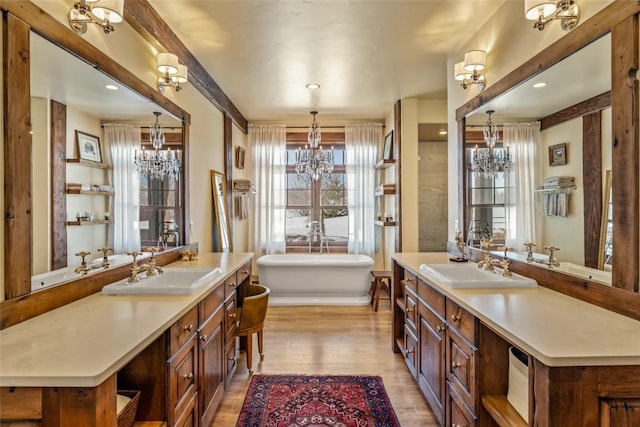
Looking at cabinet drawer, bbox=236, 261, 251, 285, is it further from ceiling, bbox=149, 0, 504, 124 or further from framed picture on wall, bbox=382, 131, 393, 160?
framed picture on wall, bbox=382, 131, 393, 160

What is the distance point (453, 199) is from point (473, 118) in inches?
32.1

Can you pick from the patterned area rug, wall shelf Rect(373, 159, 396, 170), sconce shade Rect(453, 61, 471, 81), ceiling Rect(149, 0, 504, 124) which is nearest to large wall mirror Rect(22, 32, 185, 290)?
ceiling Rect(149, 0, 504, 124)

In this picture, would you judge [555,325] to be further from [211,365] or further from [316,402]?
[211,365]

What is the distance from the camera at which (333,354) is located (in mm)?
3127

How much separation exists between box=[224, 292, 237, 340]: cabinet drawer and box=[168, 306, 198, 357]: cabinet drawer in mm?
623

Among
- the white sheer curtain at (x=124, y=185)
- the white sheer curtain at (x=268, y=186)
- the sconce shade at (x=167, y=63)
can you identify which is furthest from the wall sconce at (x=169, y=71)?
the white sheer curtain at (x=268, y=186)

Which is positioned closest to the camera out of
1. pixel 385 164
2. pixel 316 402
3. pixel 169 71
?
pixel 316 402

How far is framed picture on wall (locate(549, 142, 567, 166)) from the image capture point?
1844 millimetres

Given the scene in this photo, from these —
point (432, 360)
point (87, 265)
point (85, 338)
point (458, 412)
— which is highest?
point (87, 265)

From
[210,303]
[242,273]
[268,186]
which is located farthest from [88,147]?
[268,186]

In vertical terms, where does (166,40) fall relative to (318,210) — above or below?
above

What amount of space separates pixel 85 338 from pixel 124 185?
1273mm

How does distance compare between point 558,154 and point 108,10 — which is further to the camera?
point 558,154

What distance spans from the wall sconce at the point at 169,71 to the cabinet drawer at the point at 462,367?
8.57 ft
